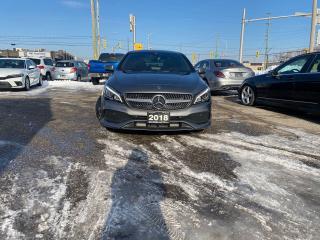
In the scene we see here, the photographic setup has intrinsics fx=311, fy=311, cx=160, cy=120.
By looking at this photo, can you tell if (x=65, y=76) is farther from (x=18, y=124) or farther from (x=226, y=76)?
(x=18, y=124)

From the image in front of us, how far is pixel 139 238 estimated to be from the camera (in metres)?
2.28

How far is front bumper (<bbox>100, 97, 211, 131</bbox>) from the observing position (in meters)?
4.57

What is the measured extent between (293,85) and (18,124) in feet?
19.6

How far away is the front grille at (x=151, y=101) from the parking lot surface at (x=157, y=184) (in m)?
0.55

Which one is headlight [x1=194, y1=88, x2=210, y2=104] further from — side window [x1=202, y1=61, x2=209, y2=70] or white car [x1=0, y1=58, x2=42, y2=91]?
white car [x1=0, y1=58, x2=42, y2=91]

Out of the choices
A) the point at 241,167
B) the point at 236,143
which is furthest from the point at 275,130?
the point at 241,167

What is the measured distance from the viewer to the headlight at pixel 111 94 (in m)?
4.70

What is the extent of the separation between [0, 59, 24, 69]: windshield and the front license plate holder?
1040 cm

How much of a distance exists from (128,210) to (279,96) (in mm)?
6108

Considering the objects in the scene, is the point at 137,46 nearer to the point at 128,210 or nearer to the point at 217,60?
the point at 217,60

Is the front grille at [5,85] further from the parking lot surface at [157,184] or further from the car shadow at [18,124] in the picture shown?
the parking lot surface at [157,184]

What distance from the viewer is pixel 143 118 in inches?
180

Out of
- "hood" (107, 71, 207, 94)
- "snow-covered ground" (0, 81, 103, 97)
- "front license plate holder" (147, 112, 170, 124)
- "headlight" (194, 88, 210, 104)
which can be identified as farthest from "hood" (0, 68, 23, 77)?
"headlight" (194, 88, 210, 104)

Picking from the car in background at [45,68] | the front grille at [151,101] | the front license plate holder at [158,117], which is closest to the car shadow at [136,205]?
the front license plate holder at [158,117]
